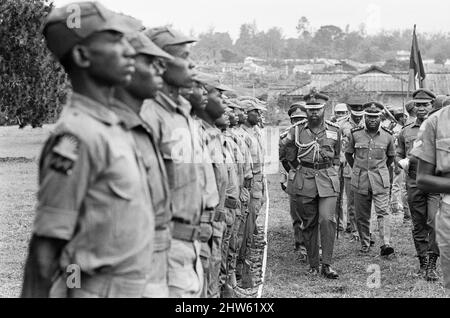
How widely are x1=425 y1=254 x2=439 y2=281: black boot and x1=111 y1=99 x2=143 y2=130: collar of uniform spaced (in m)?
7.18

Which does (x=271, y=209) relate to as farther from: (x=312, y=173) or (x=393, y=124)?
(x=312, y=173)

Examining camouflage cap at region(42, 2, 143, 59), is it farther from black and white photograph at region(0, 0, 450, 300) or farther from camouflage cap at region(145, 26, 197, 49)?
camouflage cap at region(145, 26, 197, 49)

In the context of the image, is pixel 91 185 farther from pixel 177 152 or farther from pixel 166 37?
pixel 166 37

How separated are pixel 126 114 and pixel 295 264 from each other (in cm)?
824

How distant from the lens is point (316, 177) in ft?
37.3

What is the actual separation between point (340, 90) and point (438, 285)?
34.3m

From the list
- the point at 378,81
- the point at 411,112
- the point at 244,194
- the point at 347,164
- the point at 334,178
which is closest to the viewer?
the point at 244,194

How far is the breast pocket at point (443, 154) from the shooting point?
633 cm

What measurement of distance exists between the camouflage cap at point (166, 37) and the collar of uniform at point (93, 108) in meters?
1.92

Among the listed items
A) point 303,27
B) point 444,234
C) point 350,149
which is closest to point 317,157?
point 350,149

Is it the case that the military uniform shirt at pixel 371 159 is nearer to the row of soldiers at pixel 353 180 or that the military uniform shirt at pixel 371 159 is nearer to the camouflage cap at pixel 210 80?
the row of soldiers at pixel 353 180

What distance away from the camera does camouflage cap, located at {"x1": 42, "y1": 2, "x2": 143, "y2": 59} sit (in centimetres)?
381
